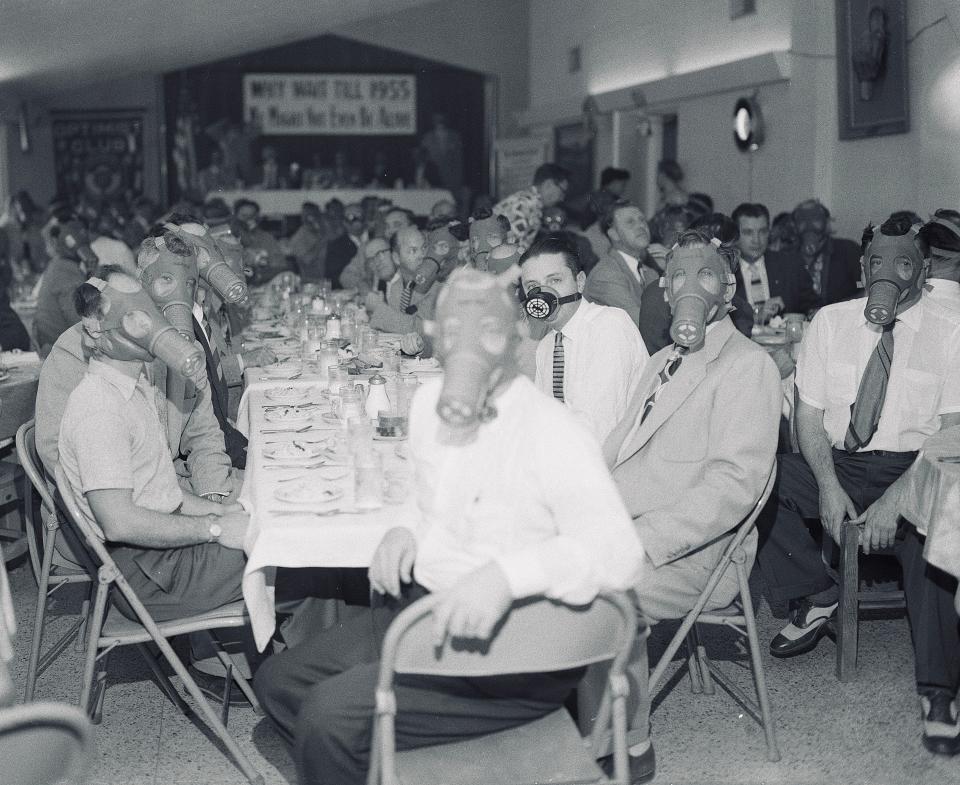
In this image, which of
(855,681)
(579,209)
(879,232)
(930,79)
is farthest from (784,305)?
(579,209)

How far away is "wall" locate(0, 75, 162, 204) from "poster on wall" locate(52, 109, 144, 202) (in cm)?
11

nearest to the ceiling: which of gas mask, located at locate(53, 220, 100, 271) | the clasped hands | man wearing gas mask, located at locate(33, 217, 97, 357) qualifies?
gas mask, located at locate(53, 220, 100, 271)

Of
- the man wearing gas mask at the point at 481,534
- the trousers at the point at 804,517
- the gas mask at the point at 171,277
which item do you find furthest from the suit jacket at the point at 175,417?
the trousers at the point at 804,517

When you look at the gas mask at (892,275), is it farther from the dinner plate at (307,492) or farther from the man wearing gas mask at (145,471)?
the man wearing gas mask at (145,471)

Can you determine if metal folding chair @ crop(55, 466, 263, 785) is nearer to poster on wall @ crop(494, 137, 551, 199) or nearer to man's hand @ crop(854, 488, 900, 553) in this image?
man's hand @ crop(854, 488, 900, 553)

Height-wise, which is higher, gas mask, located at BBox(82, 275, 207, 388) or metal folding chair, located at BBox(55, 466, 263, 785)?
gas mask, located at BBox(82, 275, 207, 388)

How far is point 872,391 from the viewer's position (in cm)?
346

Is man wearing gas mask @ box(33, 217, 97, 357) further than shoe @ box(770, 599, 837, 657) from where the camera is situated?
Yes

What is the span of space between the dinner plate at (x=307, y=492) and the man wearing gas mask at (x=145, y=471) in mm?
210

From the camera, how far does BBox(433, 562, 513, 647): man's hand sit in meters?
1.81

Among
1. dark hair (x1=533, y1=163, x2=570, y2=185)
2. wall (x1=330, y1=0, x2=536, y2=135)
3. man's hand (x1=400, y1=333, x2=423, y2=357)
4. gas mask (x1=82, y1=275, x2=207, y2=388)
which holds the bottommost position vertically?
man's hand (x1=400, y1=333, x2=423, y2=357)

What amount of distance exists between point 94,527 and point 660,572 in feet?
4.73

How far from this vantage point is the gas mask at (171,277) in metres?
3.85

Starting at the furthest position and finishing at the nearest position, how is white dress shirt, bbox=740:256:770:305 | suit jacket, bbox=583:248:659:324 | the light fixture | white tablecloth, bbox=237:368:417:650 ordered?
1. the light fixture
2. white dress shirt, bbox=740:256:770:305
3. suit jacket, bbox=583:248:659:324
4. white tablecloth, bbox=237:368:417:650
